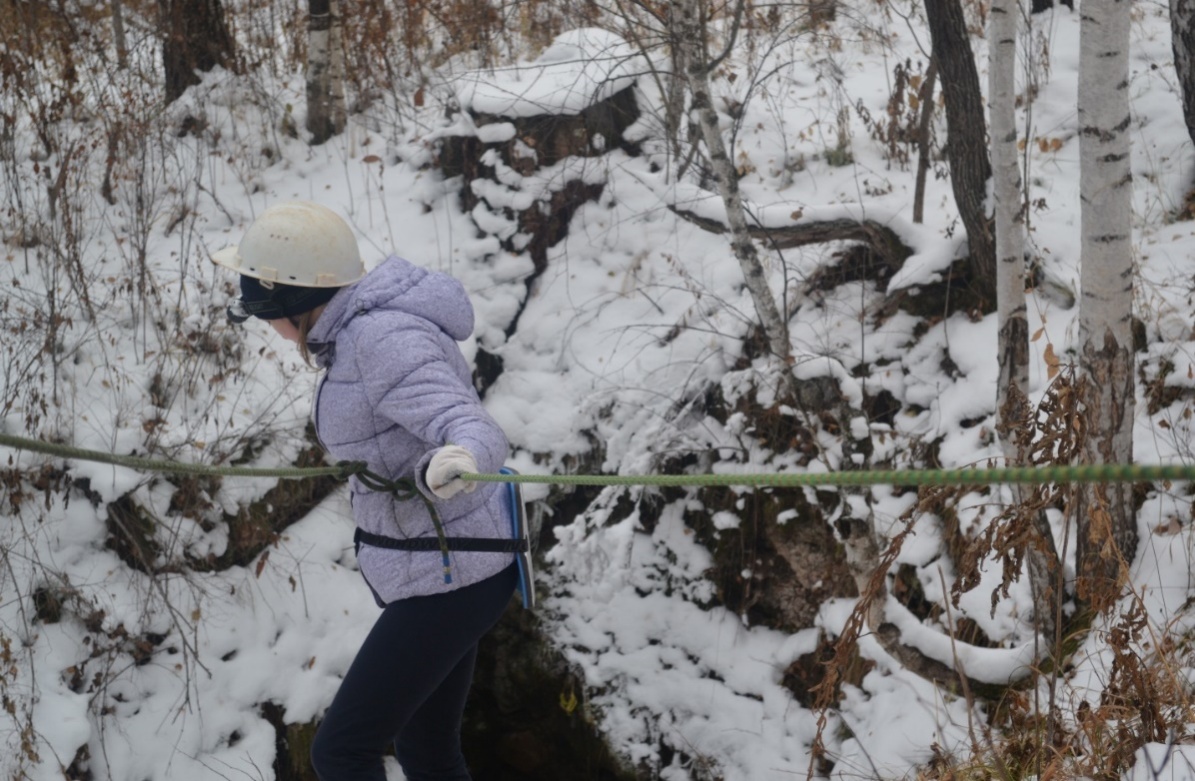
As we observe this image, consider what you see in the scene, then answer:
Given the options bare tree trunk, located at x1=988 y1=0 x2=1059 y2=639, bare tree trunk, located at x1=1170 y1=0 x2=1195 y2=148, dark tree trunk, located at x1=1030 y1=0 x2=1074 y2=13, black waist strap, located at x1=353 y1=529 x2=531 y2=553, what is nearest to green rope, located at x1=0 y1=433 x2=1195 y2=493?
black waist strap, located at x1=353 y1=529 x2=531 y2=553

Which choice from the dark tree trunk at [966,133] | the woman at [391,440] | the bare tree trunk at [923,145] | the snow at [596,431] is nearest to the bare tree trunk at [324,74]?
the snow at [596,431]

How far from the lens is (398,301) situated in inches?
91.4

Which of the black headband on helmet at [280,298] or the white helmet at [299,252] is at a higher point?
the white helmet at [299,252]

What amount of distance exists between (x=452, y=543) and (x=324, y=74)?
6018mm

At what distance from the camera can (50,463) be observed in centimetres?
461

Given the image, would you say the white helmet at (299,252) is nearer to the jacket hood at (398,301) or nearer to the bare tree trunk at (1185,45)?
the jacket hood at (398,301)

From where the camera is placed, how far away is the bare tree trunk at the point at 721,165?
406 centimetres

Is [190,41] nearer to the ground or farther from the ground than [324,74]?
farther from the ground

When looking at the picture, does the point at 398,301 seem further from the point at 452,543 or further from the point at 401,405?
the point at 452,543

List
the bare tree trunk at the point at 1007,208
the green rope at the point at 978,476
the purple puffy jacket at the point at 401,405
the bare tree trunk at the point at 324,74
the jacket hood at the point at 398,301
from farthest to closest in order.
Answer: the bare tree trunk at the point at 324,74 < the bare tree trunk at the point at 1007,208 < the jacket hood at the point at 398,301 < the purple puffy jacket at the point at 401,405 < the green rope at the point at 978,476

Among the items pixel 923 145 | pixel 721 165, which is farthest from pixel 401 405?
pixel 923 145

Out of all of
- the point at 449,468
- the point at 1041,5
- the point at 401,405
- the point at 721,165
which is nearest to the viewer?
the point at 449,468

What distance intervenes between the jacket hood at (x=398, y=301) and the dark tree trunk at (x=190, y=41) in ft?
19.7

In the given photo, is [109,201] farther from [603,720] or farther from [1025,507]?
[1025,507]
